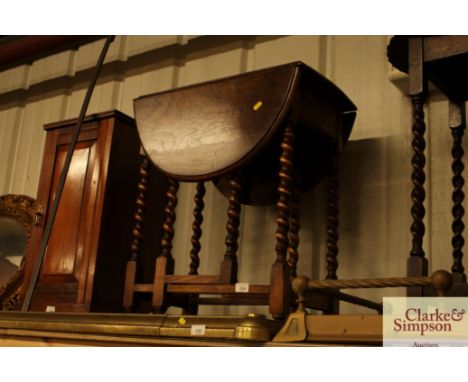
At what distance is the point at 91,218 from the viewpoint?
2242 mm

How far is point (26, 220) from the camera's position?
298 centimetres

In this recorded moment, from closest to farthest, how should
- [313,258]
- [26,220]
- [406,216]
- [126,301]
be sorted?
[126,301]
[406,216]
[313,258]
[26,220]

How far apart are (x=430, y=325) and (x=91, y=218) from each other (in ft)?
4.24

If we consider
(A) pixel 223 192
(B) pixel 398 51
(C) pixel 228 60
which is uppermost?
(C) pixel 228 60

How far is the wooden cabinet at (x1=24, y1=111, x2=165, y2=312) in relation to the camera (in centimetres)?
219

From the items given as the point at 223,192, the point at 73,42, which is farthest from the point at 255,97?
the point at 73,42

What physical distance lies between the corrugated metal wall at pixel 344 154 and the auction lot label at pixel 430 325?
68cm

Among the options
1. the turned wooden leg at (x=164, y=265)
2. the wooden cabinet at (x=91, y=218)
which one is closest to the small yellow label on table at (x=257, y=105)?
the turned wooden leg at (x=164, y=265)

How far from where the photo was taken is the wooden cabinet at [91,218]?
7.17 ft

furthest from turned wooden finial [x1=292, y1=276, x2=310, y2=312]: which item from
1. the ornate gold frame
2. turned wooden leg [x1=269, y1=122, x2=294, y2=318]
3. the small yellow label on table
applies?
the ornate gold frame

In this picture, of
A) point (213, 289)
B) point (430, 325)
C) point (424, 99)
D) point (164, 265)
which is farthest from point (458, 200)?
point (164, 265)

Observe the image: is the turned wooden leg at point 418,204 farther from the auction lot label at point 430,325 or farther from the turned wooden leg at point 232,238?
the turned wooden leg at point 232,238

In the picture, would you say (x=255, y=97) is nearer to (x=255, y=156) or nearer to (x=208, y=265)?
(x=255, y=156)

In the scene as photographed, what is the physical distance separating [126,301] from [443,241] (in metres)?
1.02
